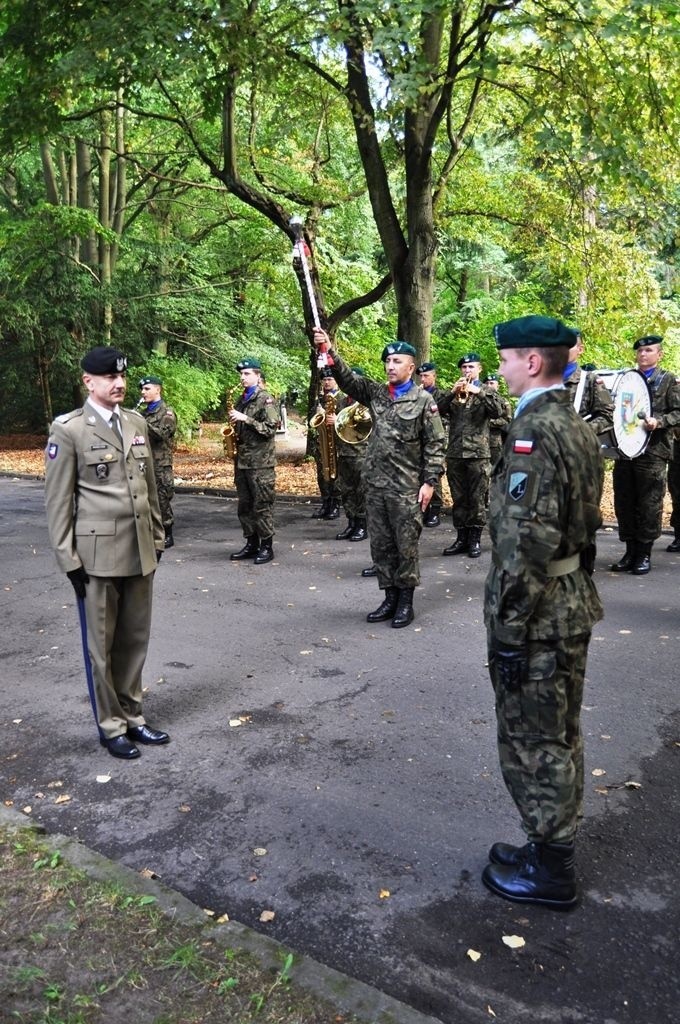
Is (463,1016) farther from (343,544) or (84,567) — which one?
(343,544)

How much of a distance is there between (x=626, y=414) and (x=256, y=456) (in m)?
4.05

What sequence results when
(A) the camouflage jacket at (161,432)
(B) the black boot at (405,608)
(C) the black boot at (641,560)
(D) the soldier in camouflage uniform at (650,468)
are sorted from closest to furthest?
(B) the black boot at (405,608)
(D) the soldier in camouflage uniform at (650,468)
(C) the black boot at (641,560)
(A) the camouflage jacket at (161,432)

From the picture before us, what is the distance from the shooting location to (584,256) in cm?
1329

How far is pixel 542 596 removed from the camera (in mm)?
3061

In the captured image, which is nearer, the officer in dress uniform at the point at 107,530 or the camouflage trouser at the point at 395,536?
the officer in dress uniform at the point at 107,530

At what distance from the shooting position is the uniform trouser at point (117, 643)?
445 centimetres

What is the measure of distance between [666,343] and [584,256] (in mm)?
5334

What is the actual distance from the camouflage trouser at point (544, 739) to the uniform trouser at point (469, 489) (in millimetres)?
6208

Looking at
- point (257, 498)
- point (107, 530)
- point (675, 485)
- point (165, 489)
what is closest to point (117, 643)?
point (107, 530)

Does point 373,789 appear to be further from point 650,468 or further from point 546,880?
point 650,468

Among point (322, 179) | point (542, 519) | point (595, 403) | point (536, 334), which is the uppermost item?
point (322, 179)

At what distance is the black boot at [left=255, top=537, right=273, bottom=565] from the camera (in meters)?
9.41

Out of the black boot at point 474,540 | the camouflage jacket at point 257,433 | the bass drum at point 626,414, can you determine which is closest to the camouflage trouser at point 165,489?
the camouflage jacket at point 257,433

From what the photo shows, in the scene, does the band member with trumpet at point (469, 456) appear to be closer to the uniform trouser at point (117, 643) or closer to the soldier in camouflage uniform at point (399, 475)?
the soldier in camouflage uniform at point (399, 475)
